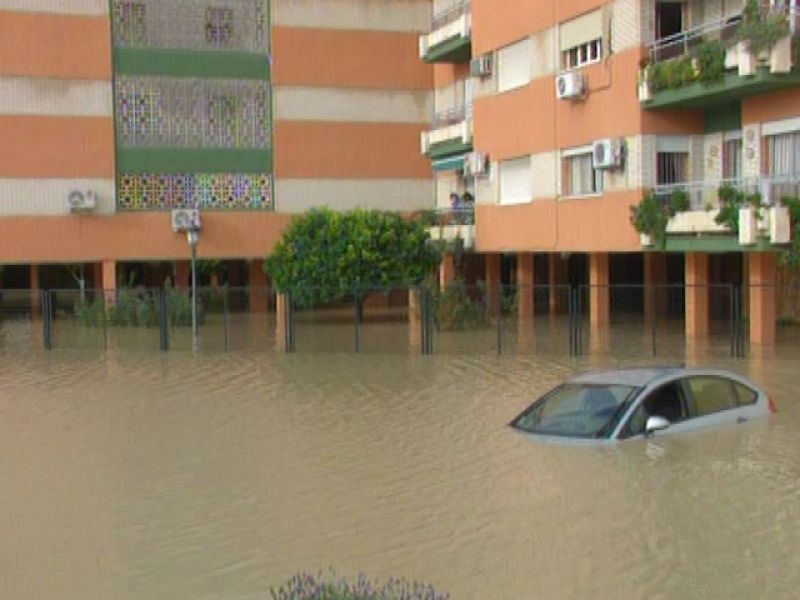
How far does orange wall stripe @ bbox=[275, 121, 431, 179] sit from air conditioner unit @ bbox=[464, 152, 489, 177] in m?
6.74

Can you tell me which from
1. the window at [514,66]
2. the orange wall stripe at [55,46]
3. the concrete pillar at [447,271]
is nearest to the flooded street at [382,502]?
the window at [514,66]

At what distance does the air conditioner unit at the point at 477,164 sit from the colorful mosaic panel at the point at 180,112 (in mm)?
8529

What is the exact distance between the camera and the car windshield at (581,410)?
13500 mm

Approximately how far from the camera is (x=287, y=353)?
2864 cm

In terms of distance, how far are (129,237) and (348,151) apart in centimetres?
812

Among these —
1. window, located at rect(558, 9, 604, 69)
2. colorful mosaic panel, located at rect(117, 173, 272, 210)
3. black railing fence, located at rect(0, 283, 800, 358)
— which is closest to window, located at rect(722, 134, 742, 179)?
black railing fence, located at rect(0, 283, 800, 358)

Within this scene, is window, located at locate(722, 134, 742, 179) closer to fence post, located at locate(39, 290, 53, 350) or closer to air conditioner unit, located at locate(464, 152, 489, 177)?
air conditioner unit, located at locate(464, 152, 489, 177)

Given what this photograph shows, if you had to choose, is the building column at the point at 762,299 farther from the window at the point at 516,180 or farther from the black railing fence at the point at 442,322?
the window at the point at 516,180

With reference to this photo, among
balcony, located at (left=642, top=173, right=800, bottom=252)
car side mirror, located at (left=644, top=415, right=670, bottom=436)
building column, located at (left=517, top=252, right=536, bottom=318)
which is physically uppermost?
balcony, located at (left=642, top=173, right=800, bottom=252)

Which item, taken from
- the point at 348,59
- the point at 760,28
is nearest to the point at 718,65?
the point at 760,28

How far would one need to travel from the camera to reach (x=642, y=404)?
1341cm

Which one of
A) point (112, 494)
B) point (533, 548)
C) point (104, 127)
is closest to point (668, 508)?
point (533, 548)

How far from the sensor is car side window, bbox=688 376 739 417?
545 inches

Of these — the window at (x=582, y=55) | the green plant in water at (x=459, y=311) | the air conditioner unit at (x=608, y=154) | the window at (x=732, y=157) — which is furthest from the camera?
the green plant in water at (x=459, y=311)
